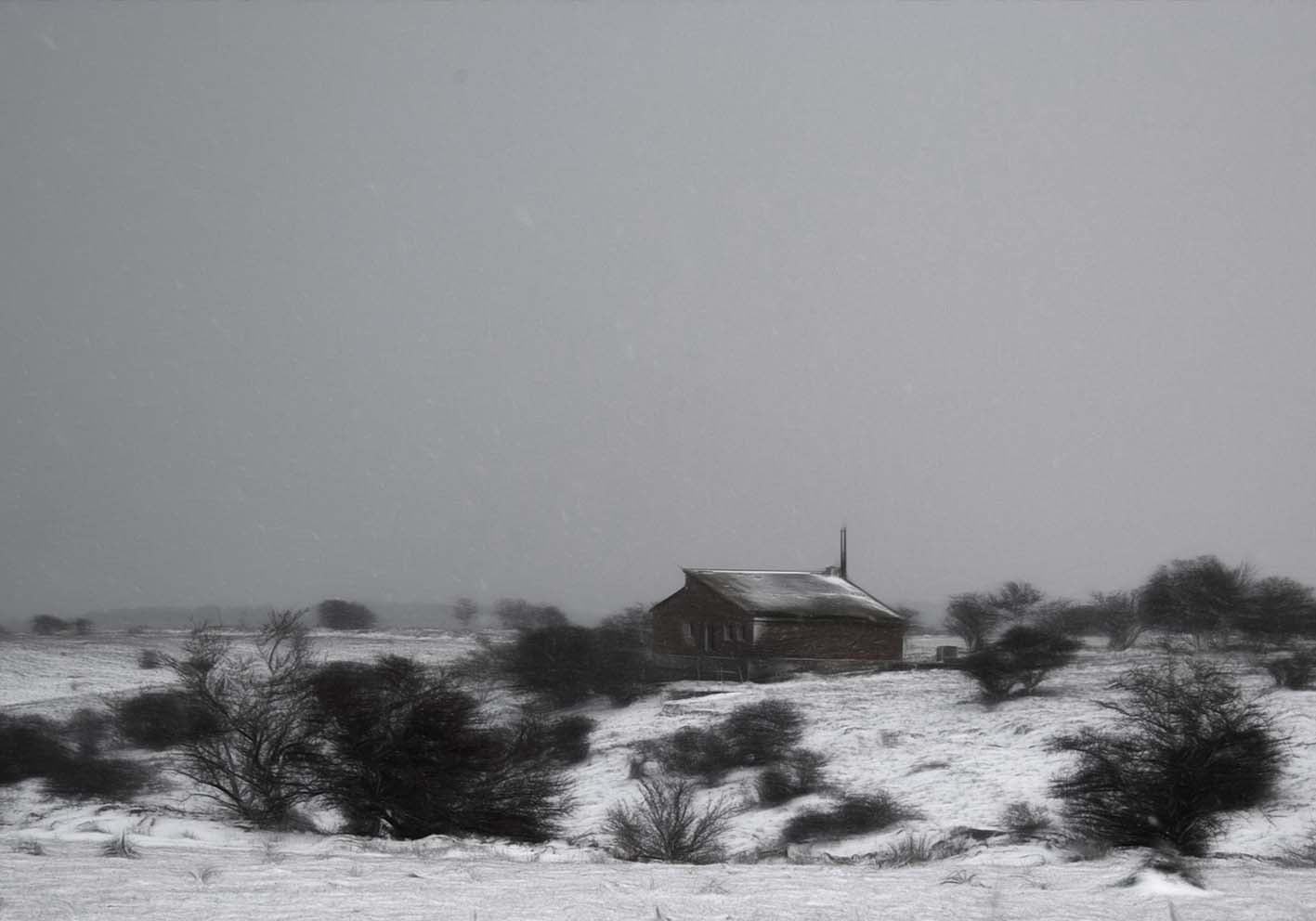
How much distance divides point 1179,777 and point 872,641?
31.6 m

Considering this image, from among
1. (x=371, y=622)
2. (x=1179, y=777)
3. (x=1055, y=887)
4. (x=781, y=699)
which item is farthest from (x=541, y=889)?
(x=371, y=622)

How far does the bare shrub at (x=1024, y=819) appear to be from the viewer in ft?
55.2

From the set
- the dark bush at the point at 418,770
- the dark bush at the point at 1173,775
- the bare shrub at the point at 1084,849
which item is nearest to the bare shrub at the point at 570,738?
the dark bush at the point at 418,770

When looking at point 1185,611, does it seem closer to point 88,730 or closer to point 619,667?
point 619,667

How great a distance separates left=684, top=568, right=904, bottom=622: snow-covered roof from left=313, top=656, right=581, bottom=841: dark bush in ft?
92.0

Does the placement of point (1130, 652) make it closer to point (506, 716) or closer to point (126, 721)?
point (506, 716)

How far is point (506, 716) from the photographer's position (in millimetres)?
33281

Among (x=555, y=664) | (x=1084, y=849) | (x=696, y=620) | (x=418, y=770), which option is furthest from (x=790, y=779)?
(x=696, y=620)

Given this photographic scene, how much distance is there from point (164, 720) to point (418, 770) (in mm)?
13643

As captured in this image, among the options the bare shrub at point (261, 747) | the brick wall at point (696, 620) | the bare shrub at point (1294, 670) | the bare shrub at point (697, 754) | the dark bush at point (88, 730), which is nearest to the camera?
the bare shrub at point (261, 747)

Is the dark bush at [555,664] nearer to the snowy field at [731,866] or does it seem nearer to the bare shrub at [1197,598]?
the snowy field at [731,866]

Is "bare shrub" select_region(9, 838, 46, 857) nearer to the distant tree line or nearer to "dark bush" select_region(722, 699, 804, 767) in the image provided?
"dark bush" select_region(722, 699, 804, 767)

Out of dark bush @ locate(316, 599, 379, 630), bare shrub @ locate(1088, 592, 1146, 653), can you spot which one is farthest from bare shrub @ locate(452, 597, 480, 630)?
bare shrub @ locate(1088, 592, 1146, 653)

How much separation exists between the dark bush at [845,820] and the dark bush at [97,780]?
12.9 metres
